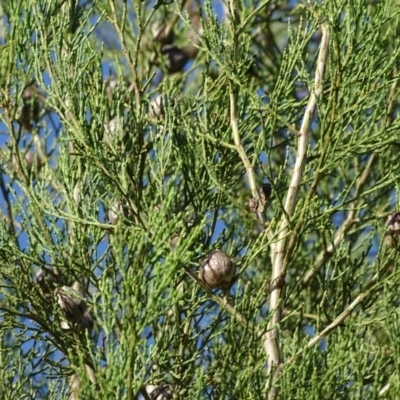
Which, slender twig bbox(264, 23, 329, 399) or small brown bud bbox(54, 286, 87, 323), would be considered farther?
small brown bud bbox(54, 286, 87, 323)

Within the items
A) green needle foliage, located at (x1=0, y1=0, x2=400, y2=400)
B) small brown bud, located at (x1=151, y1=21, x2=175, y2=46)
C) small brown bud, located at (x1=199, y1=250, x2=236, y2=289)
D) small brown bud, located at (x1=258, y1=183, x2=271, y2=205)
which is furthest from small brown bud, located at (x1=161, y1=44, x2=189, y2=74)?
small brown bud, located at (x1=199, y1=250, x2=236, y2=289)

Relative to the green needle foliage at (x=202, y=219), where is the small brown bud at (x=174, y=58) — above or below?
above

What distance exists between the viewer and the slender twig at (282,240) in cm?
193

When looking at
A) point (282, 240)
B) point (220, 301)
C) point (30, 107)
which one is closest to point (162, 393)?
point (220, 301)

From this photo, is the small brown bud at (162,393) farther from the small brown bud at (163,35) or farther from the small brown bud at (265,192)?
the small brown bud at (163,35)

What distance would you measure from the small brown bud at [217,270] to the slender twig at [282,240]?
0.10m

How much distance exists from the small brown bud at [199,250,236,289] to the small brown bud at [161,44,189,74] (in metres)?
1.48

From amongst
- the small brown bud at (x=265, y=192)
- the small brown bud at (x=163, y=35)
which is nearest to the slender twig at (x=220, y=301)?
the small brown bud at (x=265, y=192)

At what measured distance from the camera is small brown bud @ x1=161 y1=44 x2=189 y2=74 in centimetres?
330

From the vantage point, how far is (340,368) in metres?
1.79

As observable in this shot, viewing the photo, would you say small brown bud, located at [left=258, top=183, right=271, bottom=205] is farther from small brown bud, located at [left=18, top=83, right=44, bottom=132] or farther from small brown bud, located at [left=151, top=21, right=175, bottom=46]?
small brown bud, located at [left=151, top=21, right=175, bottom=46]

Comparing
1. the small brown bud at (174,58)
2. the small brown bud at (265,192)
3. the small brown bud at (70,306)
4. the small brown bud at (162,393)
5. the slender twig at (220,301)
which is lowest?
the small brown bud at (162,393)

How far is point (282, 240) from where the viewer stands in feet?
6.63

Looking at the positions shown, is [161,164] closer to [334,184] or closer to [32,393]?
[32,393]
